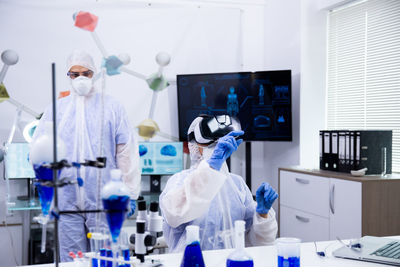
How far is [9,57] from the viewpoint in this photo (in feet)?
10.6

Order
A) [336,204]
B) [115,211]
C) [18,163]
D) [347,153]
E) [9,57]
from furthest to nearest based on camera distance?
1. [9,57]
2. [18,163]
3. [347,153]
4. [336,204]
5. [115,211]

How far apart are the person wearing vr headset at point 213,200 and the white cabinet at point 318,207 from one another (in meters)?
0.97

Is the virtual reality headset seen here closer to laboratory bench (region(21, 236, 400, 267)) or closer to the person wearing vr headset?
the person wearing vr headset

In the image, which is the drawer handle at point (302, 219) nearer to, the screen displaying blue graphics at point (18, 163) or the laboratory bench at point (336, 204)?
the laboratory bench at point (336, 204)

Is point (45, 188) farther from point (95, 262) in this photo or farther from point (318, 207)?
point (318, 207)

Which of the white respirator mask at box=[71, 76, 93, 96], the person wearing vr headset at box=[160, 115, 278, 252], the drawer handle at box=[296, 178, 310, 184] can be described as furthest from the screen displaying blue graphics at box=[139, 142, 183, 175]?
the white respirator mask at box=[71, 76, 93, 96]

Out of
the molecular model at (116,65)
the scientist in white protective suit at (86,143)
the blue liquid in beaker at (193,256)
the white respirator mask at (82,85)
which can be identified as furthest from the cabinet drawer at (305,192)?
the white respirator mask at (82,85)

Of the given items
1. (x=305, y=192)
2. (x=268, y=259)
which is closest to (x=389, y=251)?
(x=268, y=259)

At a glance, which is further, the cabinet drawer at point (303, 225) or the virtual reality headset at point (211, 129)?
the cabinet drawer at point (303, 225)

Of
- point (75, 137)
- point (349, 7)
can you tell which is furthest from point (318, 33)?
point (75, 137)

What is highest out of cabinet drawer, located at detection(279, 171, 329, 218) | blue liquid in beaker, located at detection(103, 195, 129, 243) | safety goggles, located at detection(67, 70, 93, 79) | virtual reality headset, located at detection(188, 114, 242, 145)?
safety goggles, located at detection(67, 70, 93, 79)

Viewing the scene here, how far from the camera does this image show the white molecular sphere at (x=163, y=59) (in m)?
3.54

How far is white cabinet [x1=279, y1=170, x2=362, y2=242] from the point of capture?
2484 mm

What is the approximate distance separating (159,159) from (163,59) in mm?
869
